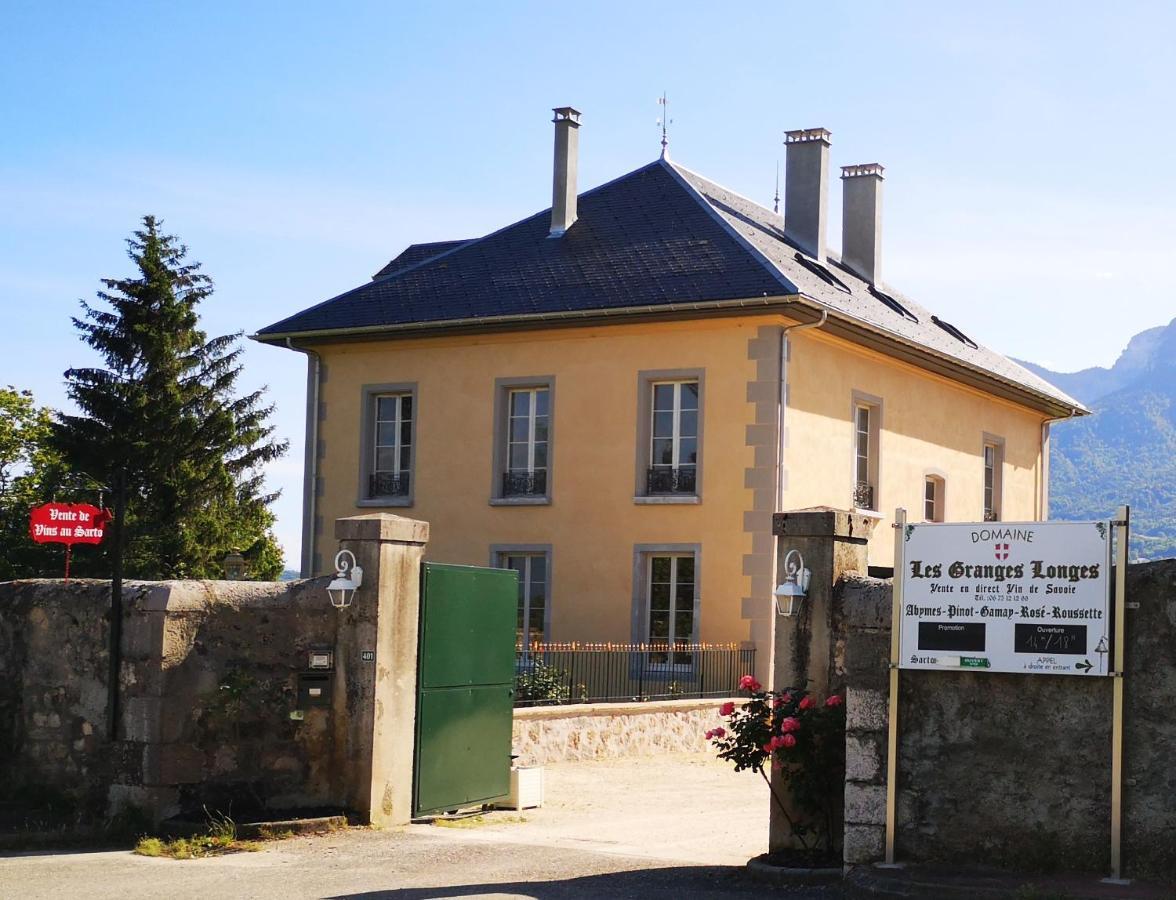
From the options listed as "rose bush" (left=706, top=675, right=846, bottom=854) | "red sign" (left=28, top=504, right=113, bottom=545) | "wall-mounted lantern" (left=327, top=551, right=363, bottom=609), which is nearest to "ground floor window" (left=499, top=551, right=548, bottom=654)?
"red sign" (left=28, top=504, right=113, bottom=545)

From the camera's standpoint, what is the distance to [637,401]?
902 inches

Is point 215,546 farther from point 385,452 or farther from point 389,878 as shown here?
point 389,878

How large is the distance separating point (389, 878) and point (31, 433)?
44732mm

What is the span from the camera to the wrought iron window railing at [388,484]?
82.8ft

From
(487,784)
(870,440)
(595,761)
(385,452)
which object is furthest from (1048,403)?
(487,784)

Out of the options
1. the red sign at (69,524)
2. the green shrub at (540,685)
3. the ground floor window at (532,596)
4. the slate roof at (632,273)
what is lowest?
the green shrub at (540,685)

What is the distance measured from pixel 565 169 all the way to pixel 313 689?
15329 mm

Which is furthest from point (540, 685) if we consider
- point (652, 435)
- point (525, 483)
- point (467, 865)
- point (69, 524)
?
point (467, 865)

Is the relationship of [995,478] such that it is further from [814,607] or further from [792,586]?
[792,586]

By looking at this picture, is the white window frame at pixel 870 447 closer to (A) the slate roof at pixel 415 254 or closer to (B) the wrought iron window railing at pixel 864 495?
(B) the wrought iron window railing at pixel 864 495

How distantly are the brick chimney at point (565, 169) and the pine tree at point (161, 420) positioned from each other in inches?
623

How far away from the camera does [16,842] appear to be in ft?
35.6

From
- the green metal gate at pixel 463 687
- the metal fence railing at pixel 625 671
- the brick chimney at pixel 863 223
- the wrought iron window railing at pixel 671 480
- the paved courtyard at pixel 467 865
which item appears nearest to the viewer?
the paved courtyard at pixel 467 865

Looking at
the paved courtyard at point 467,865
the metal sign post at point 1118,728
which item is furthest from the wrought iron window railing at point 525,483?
the metal sign post at point 1118,728
